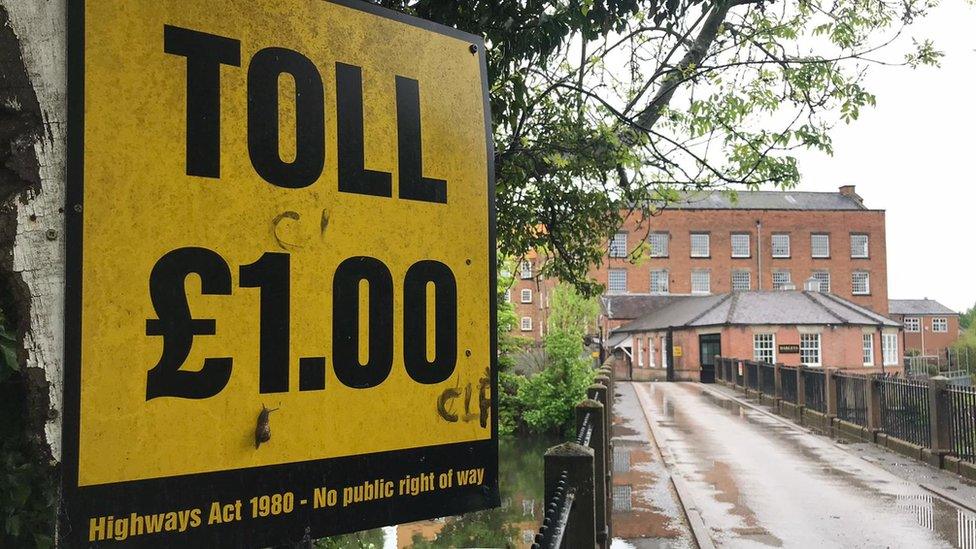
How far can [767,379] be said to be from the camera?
2570 centimetres

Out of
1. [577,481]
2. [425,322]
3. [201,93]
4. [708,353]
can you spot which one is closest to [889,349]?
[708,353]

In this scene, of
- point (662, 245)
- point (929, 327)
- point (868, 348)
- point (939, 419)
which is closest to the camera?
point (939, 419)

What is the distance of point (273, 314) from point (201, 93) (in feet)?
1.40

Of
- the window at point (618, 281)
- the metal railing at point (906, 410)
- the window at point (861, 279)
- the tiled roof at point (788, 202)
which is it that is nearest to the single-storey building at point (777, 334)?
the window at point (618, 281)

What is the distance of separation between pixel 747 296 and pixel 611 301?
1486 centimetres

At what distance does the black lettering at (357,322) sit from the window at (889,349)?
4573 cm

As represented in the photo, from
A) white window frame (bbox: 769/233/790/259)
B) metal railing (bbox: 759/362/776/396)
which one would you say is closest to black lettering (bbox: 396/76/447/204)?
metal railing (bbox: 759/362/776/396)

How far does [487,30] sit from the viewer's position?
126 inches

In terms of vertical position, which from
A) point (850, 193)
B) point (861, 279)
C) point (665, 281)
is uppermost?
point (850, 193)

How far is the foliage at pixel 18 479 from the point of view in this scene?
3.87 feet

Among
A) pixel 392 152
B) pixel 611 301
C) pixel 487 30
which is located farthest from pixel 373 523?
pixel 611 301

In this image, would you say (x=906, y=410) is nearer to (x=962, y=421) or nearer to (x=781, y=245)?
(x=962, y=421)

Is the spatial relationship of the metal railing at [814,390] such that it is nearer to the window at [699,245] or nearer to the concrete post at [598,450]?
the concrete post at [598,450]

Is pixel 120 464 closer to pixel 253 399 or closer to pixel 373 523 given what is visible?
pixel 253 399
